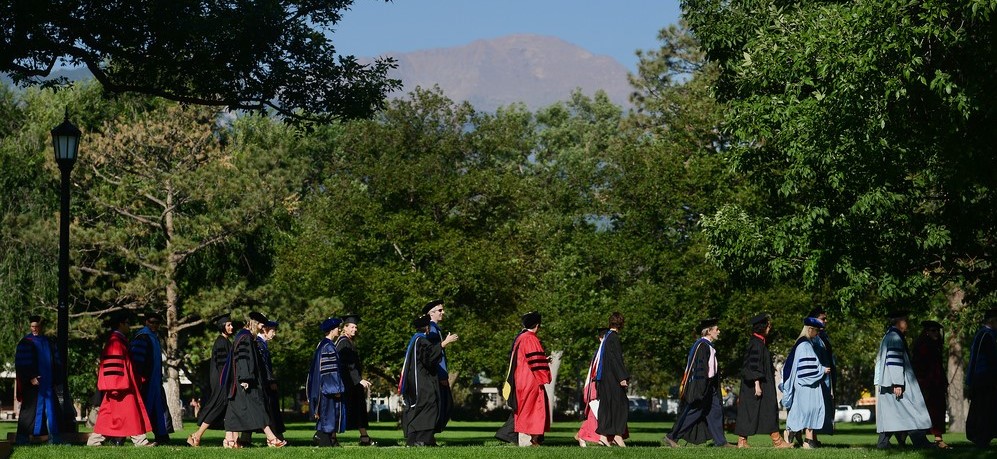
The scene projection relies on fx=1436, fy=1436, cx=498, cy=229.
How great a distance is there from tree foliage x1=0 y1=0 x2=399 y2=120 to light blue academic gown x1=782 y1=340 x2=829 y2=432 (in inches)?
283

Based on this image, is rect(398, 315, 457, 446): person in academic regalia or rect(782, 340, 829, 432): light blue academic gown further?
rect(782, 340, 829, 432): light blue academic gown

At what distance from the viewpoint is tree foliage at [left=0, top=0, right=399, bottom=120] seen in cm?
1864

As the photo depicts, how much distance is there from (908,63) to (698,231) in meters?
26.4

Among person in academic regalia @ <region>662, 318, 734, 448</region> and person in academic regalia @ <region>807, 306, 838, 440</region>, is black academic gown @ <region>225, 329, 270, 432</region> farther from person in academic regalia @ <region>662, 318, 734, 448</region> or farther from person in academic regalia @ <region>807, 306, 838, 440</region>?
person in academic regalia @ <region>807, 306, 838, 440</region>

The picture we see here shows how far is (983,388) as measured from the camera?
19844mm

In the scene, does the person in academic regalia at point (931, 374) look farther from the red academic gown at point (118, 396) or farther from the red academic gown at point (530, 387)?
the red academic gown at point (118, 396)

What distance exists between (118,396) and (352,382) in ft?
13.4

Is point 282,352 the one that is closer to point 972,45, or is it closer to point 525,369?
point 525,369

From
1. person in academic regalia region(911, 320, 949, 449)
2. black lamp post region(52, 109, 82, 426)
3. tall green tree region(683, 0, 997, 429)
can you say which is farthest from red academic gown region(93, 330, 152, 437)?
person in academic regalia region(911, 320, 949, 449)

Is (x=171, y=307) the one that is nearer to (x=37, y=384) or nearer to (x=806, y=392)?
(x=37, y=384)

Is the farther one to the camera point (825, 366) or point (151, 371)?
point (825, 366)

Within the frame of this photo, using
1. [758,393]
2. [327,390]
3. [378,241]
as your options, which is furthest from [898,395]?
[378,241]

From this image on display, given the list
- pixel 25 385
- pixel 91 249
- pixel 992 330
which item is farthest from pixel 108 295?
pixel 992 330

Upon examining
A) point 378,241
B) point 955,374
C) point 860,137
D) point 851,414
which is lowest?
point 851,414
